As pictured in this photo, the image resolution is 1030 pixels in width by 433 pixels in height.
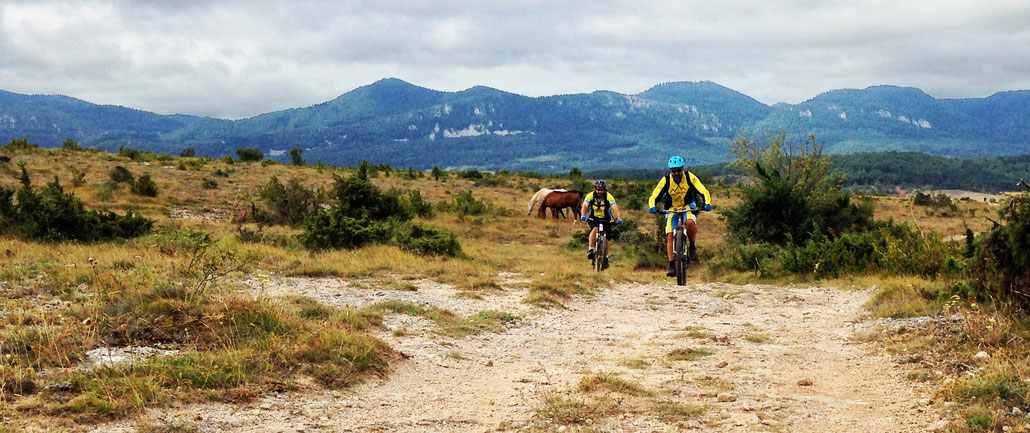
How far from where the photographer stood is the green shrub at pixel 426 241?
1747 cm

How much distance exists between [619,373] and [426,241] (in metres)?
11.1

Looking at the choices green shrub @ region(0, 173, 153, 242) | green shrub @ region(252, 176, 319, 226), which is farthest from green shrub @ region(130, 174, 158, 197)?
green shrub @ region(0, 173, 153, 242)

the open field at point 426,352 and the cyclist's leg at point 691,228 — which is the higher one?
the cyclist's leg at point 691,228

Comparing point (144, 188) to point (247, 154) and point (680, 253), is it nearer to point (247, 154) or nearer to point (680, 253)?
point (680, 253)

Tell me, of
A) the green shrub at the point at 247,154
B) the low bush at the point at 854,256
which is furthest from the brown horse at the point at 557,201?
the green shrub at the point at 247,154

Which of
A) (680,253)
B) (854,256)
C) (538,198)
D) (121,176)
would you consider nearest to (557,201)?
(538,198)

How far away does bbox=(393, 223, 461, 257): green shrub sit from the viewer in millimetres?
17469

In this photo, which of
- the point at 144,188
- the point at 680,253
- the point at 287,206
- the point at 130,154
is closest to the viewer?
the point at 680,253

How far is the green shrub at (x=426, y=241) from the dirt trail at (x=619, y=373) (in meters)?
5.43

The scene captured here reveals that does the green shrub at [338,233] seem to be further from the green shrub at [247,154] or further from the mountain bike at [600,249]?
the green shrub at [247,154]

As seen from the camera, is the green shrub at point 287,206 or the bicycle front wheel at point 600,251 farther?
the green shrub at point 287,206

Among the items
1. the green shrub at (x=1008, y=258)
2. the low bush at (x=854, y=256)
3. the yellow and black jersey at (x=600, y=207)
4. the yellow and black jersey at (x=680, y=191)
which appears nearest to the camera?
the green shrub at (x=1008, y=258)

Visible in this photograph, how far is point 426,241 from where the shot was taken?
17.6m

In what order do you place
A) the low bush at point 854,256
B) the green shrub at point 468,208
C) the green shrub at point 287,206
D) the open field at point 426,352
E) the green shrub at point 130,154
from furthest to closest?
the green shrub at point 130,154 < the green shrub at point 468,208 < the green shrub at point 287,206 < the low bush at point 854,256 < the open field at point 426,352
